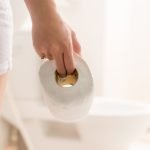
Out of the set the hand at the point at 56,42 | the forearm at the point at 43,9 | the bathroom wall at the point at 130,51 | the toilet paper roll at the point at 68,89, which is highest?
the forearm at the point at 43,9

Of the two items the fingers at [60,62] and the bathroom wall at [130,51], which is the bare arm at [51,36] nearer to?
the fingers at [60,62]

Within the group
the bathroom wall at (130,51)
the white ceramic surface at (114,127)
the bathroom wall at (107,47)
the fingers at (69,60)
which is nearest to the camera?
the fingers at (69,60)

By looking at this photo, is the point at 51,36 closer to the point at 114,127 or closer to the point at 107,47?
the point at 114,127

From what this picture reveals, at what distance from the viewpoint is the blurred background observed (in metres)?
1.40

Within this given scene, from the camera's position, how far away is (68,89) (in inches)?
25.1

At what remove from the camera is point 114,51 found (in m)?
1.99

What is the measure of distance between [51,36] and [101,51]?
121 centimetres

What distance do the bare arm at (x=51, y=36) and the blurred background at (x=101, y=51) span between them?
679 mm

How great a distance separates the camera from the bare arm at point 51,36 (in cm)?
63

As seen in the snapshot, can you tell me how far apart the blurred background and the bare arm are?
68 cm

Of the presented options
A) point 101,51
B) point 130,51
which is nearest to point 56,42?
point 101,51

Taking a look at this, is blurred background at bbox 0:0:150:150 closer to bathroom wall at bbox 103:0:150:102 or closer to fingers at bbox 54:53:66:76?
bathroom wall at bbox 103:0:150:102

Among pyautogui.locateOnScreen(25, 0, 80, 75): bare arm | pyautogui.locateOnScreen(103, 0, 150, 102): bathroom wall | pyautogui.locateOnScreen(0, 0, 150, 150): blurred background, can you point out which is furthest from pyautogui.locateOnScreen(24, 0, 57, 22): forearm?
pyautogui.locateOnScreen(103, 0, 150, 102): bathroom wall

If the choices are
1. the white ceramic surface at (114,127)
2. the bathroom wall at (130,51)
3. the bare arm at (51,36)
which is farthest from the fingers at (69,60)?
the bathroom wall at (130,51)
